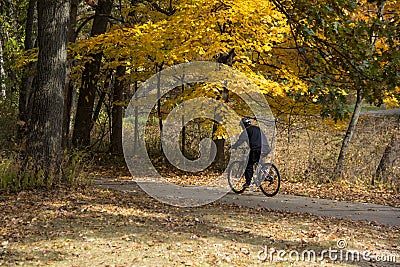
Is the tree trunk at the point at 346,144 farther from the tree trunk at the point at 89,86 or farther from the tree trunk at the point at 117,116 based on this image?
the tree trunk at the point at 89,86

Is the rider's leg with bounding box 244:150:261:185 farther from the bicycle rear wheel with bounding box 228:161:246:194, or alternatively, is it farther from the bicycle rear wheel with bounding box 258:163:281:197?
the bicycle rear wheel with bounding box 228:161:246:194

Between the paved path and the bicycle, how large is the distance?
0.61ft

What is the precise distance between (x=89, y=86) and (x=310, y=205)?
415 inches

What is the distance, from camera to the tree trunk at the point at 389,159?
16511 mm

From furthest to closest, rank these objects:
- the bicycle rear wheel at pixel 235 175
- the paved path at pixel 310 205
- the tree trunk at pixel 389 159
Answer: the tree trunk at pixel 389 159
the bicycle rear wheel at pixel 235 175
the paved path at pixel 310 205

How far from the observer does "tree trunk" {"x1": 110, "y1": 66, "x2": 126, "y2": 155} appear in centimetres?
2027

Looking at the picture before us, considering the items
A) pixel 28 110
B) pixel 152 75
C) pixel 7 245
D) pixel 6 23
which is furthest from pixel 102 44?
pixel 7 245

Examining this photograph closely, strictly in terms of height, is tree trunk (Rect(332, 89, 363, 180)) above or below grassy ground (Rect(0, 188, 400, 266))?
above

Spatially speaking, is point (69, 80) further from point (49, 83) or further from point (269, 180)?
point (269, 180)

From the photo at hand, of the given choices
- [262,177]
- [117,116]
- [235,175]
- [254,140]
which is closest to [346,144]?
[262,177]

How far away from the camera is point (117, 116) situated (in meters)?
20.6

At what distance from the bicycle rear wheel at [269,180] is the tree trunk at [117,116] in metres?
8.05

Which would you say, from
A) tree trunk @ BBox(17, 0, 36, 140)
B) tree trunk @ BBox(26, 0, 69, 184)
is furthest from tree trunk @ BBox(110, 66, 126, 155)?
tree trunk @ BBox(26, 0, 69, 184)

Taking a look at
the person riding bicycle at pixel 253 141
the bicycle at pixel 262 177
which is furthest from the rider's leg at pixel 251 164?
the bicycle at pixel 262 177
